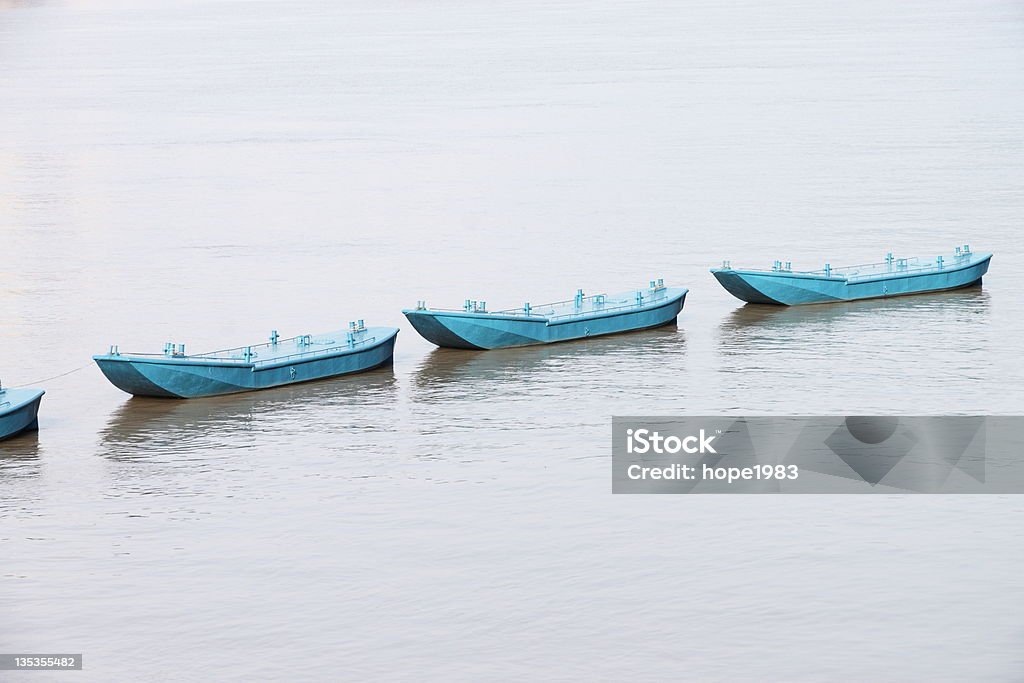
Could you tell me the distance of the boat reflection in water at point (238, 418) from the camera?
195 ft

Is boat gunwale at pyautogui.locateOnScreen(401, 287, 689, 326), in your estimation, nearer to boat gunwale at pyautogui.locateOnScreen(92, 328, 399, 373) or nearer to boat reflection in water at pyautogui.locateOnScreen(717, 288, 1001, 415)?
boat gunwale at pyautogui.locateOnScreen(92, 328, 399, 373)

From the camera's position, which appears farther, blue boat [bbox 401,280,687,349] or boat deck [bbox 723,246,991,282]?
boat deck [bbox 723,246,991,282]

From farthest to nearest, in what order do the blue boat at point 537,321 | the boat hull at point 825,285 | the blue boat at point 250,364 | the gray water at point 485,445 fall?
the boat hull at point 825,285
the blue boat at point 537,321
the blue boat at point 250,364
the gray water at point 485,445

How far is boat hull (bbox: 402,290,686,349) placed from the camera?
71.9 metres

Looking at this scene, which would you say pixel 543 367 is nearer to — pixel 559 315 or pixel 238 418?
pixel 559 315

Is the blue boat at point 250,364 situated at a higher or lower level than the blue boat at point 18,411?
higher

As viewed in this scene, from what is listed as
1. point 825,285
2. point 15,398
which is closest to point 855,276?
point 825,285

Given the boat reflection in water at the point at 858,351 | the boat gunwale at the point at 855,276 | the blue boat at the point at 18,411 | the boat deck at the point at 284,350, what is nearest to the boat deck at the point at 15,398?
the blue boat at the point at 18,411

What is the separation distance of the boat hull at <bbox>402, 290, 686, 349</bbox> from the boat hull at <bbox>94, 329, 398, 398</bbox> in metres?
5.35

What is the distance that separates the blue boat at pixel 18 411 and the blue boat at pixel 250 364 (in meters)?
3.90

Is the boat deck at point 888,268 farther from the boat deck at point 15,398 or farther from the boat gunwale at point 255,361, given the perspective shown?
the boat deck at point 15,398

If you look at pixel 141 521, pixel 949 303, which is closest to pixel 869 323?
pixel 949 303

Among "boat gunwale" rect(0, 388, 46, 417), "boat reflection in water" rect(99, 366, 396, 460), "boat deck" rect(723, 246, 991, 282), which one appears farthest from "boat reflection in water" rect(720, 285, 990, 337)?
"boat gunwale" rect(0, 388, 46, 417)

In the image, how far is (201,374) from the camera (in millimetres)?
64812
